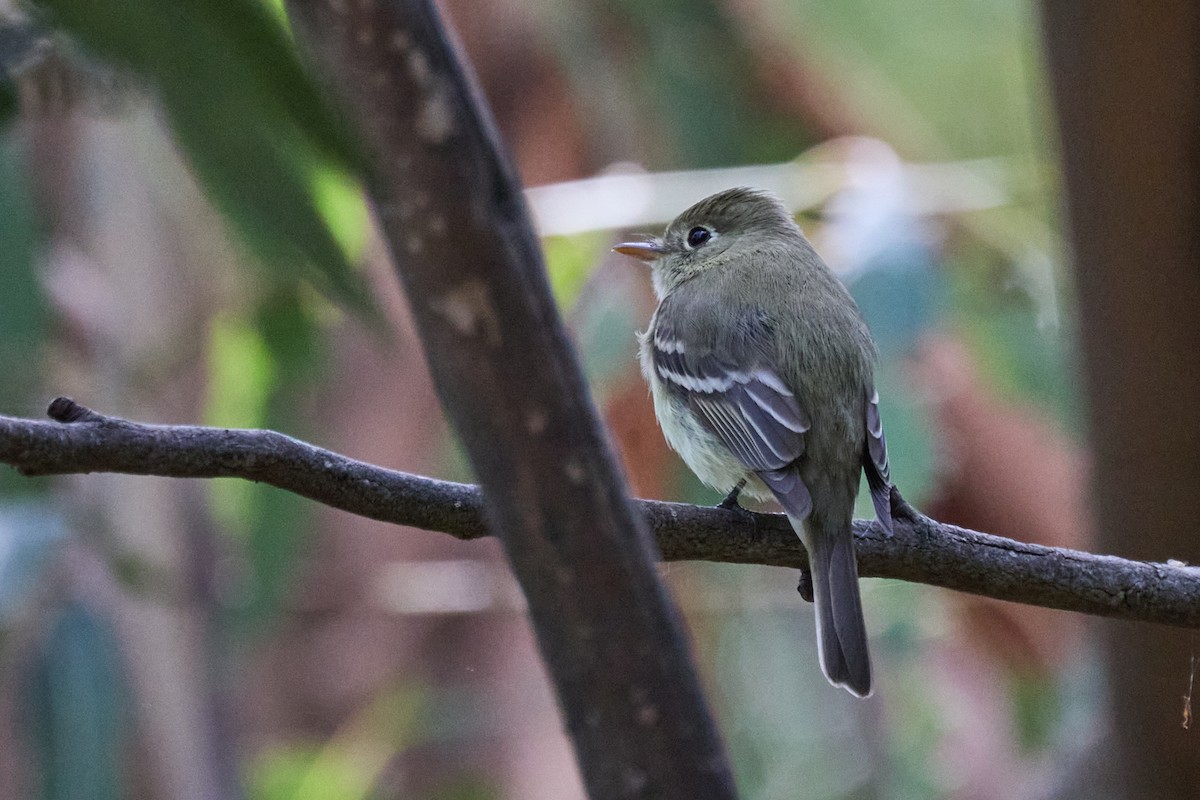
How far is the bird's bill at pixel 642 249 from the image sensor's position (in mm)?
3453

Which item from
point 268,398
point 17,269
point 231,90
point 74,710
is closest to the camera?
point 231,90

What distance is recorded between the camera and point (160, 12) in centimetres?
58

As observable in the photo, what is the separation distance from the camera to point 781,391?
2678 millimetres

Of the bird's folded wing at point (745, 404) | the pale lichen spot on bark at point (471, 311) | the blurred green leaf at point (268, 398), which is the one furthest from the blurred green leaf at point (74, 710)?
the pale lichen spot on bark at point (471, 311)

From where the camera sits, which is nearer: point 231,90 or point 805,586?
point 231,90

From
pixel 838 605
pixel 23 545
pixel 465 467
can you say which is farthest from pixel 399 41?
pixel 23 545

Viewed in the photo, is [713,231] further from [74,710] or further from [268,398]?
[74,710]

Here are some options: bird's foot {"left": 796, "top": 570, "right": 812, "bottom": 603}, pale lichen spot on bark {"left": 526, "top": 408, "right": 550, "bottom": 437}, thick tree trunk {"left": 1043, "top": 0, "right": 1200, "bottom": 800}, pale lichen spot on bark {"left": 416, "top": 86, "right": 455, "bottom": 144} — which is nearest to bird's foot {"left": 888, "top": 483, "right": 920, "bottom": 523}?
bird's foot {"left": 796, "top": 570, "right": 812, "bottom": 603}

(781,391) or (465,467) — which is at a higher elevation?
(781,391)

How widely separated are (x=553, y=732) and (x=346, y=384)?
1.76 metres

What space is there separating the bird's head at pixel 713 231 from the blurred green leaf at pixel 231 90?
9.48 ft

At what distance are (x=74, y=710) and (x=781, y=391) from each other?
1.64 m

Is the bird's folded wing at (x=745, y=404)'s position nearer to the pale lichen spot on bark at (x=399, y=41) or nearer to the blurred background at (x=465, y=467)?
the blurred background at (x=465, y=467)

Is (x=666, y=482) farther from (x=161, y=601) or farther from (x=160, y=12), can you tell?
(x=160, y=12)
